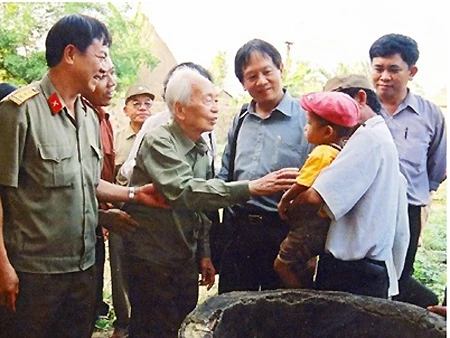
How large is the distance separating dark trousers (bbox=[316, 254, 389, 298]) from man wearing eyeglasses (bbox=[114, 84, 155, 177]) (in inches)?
64.6

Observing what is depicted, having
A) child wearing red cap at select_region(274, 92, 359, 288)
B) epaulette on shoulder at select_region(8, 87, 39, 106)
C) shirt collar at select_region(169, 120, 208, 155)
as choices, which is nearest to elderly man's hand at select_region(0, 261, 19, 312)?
epaulette on shoulder at select_region(8, 87, 39, 106)

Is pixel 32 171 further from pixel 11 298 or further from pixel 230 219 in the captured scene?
pixel 230 219

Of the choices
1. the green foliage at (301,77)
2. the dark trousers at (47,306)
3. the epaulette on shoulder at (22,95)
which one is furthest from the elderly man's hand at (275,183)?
the green foliage at (301,77)

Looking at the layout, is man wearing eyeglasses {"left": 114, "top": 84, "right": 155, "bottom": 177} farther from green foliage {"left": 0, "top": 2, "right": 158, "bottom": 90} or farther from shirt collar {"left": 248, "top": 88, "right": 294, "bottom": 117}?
shirt collar {"left": 248, "top": 88, "right": 294, "bottom": 117}

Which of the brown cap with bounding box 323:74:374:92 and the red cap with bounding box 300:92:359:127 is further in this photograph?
the brown cap with bounding box 323:74:374:92

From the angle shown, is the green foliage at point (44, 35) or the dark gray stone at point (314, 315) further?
the green foliage at point (44, 35)

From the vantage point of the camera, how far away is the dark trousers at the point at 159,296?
1.91 metres

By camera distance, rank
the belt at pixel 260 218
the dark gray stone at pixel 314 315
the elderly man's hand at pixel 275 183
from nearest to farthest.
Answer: the dark gray stone at pixel 314 315
the elderly man's hand at pixel 275 183
the belt at pixel 260 218

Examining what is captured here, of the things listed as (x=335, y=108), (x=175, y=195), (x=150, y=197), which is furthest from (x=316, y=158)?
(x=150, y=197)

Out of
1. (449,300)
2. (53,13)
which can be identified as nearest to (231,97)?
(53,13)

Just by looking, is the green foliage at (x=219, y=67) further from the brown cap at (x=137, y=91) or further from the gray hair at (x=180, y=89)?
the gray hair at (x=180, y=89)

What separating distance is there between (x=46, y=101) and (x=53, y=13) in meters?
1.69

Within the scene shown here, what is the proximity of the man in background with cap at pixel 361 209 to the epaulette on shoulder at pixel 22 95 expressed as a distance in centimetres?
82

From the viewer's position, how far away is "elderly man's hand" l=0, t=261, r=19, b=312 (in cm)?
149
